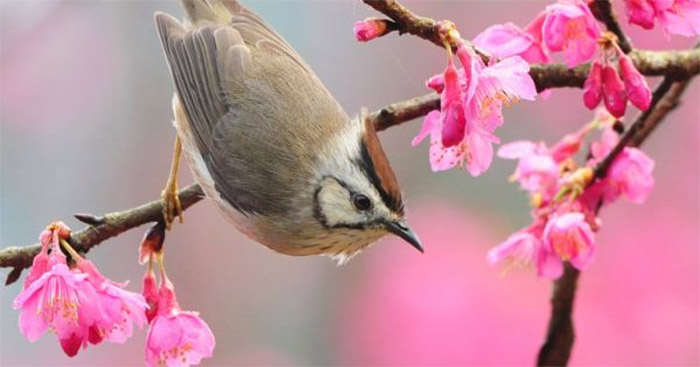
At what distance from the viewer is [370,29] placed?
4.91ft

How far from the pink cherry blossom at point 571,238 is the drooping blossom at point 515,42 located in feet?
1.01

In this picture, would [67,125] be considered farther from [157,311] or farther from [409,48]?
[157,311]

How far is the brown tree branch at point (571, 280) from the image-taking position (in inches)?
78.6

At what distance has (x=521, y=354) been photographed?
12.9 feet

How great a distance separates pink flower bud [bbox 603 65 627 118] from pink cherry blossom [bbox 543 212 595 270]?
1.00 feet

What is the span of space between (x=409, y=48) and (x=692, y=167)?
1.38 metres

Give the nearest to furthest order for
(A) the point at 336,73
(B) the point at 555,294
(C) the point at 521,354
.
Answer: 1. (B) the point at 555,294
2. (C) the point at 521,354
3. (A) the point at 336,73

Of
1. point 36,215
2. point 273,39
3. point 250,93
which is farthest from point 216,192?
point 36,215

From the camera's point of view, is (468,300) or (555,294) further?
(468,300)

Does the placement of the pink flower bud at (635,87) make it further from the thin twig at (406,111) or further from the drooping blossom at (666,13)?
the thin twig at (406,111)

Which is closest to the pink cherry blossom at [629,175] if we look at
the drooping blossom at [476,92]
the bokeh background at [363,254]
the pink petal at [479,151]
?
the pink petal at [479,151]

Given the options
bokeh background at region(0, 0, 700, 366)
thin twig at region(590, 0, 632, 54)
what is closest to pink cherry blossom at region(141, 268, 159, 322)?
thin twig at region(590, 0, 632, 54)

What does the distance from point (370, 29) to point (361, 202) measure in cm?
65

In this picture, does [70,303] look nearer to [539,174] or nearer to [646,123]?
[539,174]
